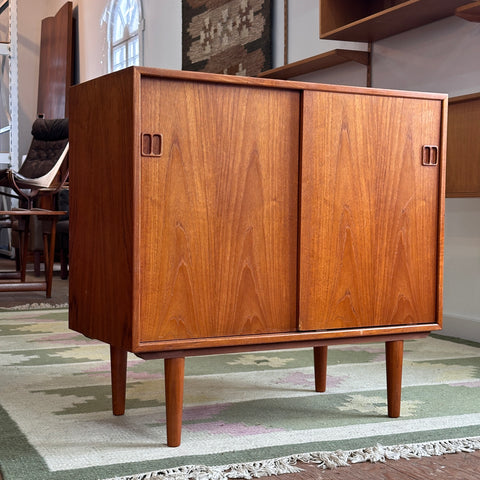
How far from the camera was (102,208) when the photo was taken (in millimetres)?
1871

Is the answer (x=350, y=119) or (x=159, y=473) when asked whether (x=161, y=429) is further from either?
(x=350, y=119)

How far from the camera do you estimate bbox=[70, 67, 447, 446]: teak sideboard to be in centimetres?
176

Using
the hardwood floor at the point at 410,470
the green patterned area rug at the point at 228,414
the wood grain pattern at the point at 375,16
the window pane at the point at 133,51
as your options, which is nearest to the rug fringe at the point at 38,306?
the green patterned area rug at the point at 228,414

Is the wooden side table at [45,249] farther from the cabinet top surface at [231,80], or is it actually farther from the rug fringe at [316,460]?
the rug fringe at [316,460]

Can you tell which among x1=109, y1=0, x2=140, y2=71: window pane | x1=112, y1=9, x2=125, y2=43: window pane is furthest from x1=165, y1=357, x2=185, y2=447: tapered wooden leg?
x1=112, y1=9, x2=125, y2=43: window pane

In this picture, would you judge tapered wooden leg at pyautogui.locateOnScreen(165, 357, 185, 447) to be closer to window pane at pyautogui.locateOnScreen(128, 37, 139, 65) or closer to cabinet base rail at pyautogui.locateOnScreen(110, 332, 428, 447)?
cabinet base rail at pyautogui.locateOnScreen(110, 332, 428, 447)

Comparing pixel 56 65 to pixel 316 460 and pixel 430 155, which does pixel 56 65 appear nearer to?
pixel 430 155

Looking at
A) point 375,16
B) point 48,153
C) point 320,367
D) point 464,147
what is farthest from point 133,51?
point 320,367

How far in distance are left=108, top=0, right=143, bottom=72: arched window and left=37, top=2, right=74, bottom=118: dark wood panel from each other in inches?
42.8

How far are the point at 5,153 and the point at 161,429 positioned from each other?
7.59 m

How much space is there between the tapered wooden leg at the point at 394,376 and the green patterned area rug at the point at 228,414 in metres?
0.05

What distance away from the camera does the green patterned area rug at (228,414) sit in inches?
68.2

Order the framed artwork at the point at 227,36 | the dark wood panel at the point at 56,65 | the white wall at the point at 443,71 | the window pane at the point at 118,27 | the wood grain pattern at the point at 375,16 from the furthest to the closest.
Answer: the dark wood panel at the point at 56,65
the window pane at the point at 118,27
the framed artwork at the point at 227,36
the white wall at the point at 443,71
the wood grain pattern at the point at 375,16

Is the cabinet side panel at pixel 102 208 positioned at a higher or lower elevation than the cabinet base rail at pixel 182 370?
higher
